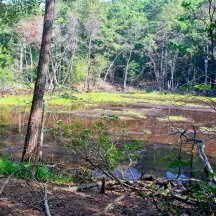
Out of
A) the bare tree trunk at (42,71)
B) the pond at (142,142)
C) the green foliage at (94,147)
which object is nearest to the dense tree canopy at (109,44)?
the pond at (142,142)

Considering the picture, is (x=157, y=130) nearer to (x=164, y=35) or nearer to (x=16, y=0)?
(x=16, y=0)

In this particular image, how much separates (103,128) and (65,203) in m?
4.63

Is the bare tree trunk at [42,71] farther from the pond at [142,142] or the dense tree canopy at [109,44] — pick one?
the dense tree canopy at [109,44]

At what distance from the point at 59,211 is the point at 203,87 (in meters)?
2.89

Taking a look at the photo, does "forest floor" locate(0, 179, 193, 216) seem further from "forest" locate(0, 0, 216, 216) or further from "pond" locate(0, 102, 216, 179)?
"pond" locate(0, 102, 216, 179)

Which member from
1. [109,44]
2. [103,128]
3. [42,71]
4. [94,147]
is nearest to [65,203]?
[94,147]

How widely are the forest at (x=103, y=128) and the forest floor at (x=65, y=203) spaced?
0.02 metres

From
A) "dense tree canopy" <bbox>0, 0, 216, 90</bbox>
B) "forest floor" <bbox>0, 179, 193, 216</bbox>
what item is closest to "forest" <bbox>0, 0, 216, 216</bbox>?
"forest floor" <bbox>0, 179, 193, 216</bbox>

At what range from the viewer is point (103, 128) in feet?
31.7

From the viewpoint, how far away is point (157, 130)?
1941cm

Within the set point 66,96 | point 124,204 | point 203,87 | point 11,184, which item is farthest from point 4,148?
point 203,87

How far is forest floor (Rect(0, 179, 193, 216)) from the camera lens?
4.50 meters

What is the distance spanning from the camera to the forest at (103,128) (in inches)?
167

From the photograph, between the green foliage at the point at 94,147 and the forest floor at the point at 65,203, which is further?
the green foliage at the point at 94,147
